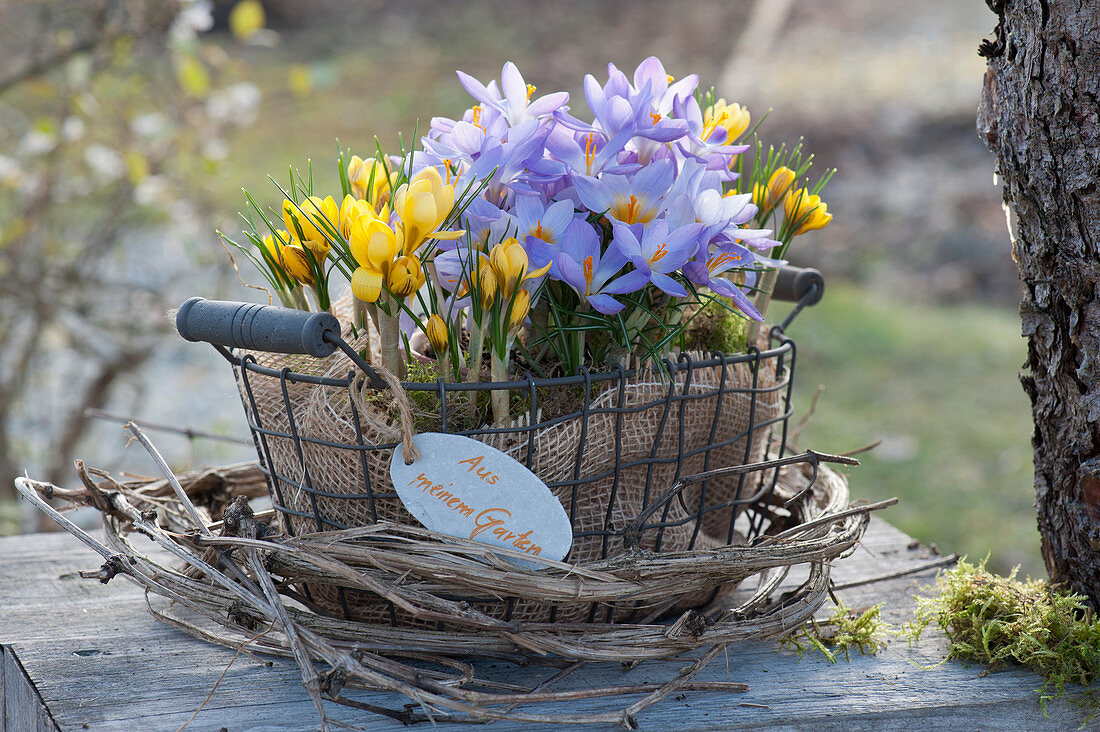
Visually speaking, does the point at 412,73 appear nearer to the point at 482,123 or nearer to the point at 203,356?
the point at 203,356

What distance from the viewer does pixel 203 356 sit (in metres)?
3.23

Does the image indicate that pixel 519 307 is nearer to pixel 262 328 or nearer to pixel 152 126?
pixel 262 328

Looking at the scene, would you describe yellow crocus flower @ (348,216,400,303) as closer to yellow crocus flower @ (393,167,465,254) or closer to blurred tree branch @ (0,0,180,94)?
yellow crocus flower @ (393,167,465,254)

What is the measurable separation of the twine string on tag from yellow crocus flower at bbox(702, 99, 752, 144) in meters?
0.35

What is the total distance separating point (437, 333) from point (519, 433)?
0.10 metres

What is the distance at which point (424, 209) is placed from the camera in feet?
2.07

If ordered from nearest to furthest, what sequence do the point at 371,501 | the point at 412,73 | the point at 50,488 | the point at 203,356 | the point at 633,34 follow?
the point at 371,501, the point at 50,488, the point at 203,356, the point at 412,73, the point at 633,34

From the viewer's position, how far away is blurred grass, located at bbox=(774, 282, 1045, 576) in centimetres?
230

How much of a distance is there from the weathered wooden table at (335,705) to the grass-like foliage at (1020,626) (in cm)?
2

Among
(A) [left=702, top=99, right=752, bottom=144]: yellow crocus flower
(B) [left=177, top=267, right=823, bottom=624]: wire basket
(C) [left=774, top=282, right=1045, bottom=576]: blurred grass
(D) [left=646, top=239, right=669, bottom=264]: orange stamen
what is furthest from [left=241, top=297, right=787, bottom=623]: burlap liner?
(C) [left=774, top=282, right=1045, bottom=576]: blurred grass

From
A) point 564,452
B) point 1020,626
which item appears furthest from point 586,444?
point 1020,626

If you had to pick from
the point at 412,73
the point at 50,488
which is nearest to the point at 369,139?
the point at 412,73

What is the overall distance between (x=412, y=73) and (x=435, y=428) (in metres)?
5.88

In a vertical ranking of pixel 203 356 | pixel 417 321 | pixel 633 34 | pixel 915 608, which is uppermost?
pixel 633 34
